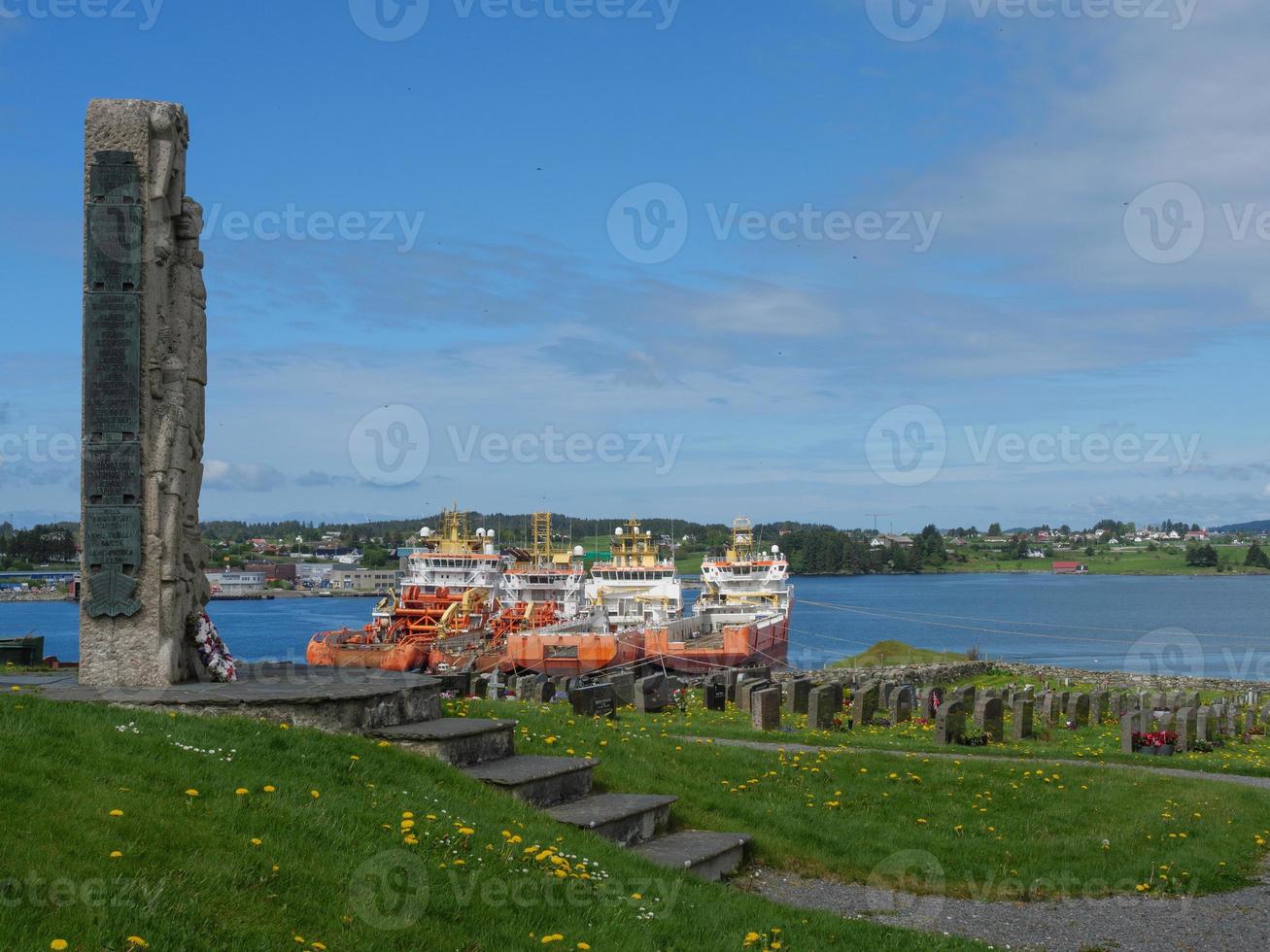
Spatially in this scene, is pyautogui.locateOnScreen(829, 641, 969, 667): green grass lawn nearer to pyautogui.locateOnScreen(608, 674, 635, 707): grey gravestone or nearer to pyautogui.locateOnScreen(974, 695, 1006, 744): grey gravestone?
pyautogui.locateOnScreen(608, 674, 635, 707): grey gravestone

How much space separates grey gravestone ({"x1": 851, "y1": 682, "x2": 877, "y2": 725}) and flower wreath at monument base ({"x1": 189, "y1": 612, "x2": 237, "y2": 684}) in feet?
39.0

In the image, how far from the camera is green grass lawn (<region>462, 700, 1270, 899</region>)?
9.47m

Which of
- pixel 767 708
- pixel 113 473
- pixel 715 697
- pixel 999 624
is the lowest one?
pixel 999 624

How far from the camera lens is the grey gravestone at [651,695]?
1880 cm

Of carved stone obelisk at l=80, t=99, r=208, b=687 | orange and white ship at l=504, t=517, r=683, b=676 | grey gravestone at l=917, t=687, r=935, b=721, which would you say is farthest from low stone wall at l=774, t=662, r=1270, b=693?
carved stone obelisk at l=80, t=99, r=208, b=687

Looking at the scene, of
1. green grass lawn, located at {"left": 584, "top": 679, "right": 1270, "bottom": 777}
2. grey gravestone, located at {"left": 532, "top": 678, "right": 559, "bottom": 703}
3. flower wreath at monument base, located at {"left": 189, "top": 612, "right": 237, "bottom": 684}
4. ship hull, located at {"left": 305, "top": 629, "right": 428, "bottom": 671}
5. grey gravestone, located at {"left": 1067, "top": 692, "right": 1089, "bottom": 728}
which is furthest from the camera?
ship hull, located at {"left": 305, "top": 629, "right": 428, "bottom": 671}

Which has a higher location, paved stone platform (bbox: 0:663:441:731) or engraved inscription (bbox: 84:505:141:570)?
engraved inscription (bbox: 84:505:141:570)

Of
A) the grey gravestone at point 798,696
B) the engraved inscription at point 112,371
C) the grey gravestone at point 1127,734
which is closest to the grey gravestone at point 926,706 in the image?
the grey gravestone at point 798,696


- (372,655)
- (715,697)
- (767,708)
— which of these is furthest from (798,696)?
(372,655)

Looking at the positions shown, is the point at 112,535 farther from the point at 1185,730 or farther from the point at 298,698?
the point at 1185,730

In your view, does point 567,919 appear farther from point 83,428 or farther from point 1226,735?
point 1226,735

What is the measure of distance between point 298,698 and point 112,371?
3.52 meters

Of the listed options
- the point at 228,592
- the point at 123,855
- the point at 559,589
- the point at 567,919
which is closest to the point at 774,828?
the point at 567,919

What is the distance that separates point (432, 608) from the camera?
53.9m
